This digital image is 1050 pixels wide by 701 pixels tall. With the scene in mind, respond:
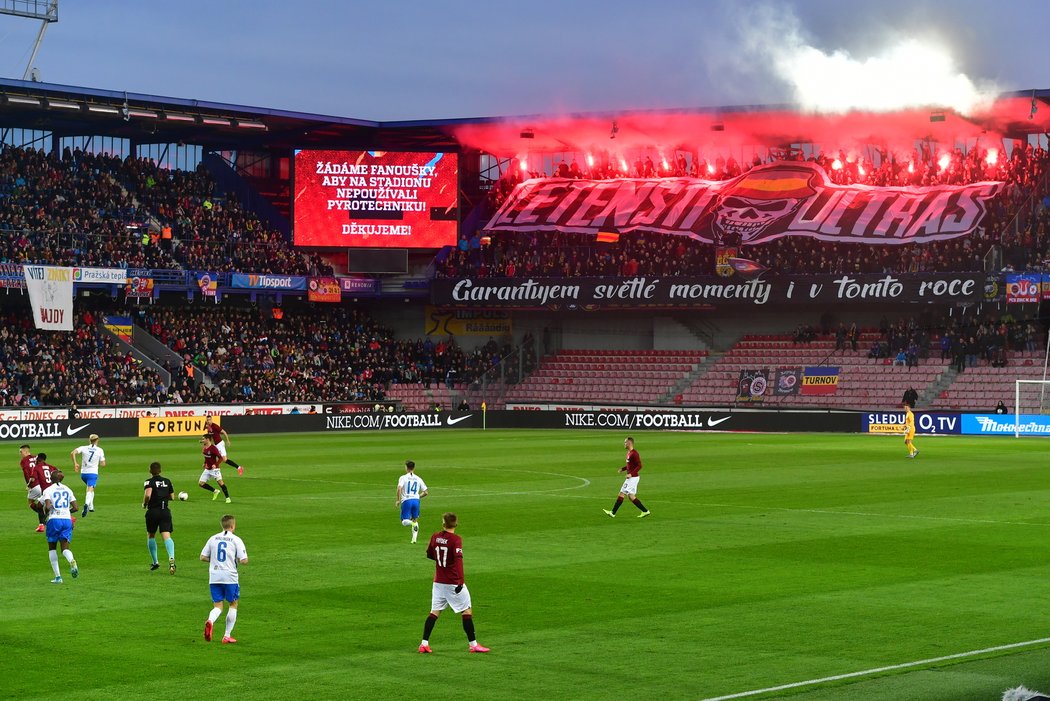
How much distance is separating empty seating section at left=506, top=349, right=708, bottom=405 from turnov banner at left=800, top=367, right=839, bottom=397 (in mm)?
7063

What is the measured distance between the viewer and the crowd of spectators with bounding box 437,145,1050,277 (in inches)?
2872

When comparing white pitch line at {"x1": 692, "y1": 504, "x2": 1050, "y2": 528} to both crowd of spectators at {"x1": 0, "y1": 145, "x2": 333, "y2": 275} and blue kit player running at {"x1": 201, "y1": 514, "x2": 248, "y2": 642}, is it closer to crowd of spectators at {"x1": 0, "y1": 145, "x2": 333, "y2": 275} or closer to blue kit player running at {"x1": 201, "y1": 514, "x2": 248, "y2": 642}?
blue kit player running at {"x1": 201, "y1": 514, "x2": 248, "y2": 642}

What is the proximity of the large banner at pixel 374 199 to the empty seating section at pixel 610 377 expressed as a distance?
9.95 m

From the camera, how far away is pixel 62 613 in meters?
19.5

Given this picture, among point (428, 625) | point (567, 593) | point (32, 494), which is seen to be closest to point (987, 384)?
point (32, 494)

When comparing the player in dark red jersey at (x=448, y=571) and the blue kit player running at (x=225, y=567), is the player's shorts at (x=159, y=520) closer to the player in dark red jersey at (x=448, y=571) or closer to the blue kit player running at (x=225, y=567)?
the blue kit player running at (x=225, y=567)

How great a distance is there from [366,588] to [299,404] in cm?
5141

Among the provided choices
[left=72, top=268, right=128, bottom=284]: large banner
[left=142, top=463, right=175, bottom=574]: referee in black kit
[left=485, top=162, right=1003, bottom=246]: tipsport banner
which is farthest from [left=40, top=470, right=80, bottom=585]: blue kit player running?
[left=485, top=162, right=1003, bottom=246]: tipsport banner

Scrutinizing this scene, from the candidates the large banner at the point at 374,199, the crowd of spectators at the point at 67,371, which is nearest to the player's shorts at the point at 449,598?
the crowd of spectators at the point at 67,371

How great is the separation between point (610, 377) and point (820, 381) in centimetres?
1223

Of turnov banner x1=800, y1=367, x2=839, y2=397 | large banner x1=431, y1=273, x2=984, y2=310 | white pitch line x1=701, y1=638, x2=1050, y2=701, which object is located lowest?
white pitch line x1=701, y1=638, x2=1050, y2=701

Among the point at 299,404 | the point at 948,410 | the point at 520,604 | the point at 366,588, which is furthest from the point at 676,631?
the point at 299,404

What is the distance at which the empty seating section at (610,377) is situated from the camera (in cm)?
7744

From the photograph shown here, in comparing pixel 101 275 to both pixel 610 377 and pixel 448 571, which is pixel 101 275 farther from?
pixel 448 571
